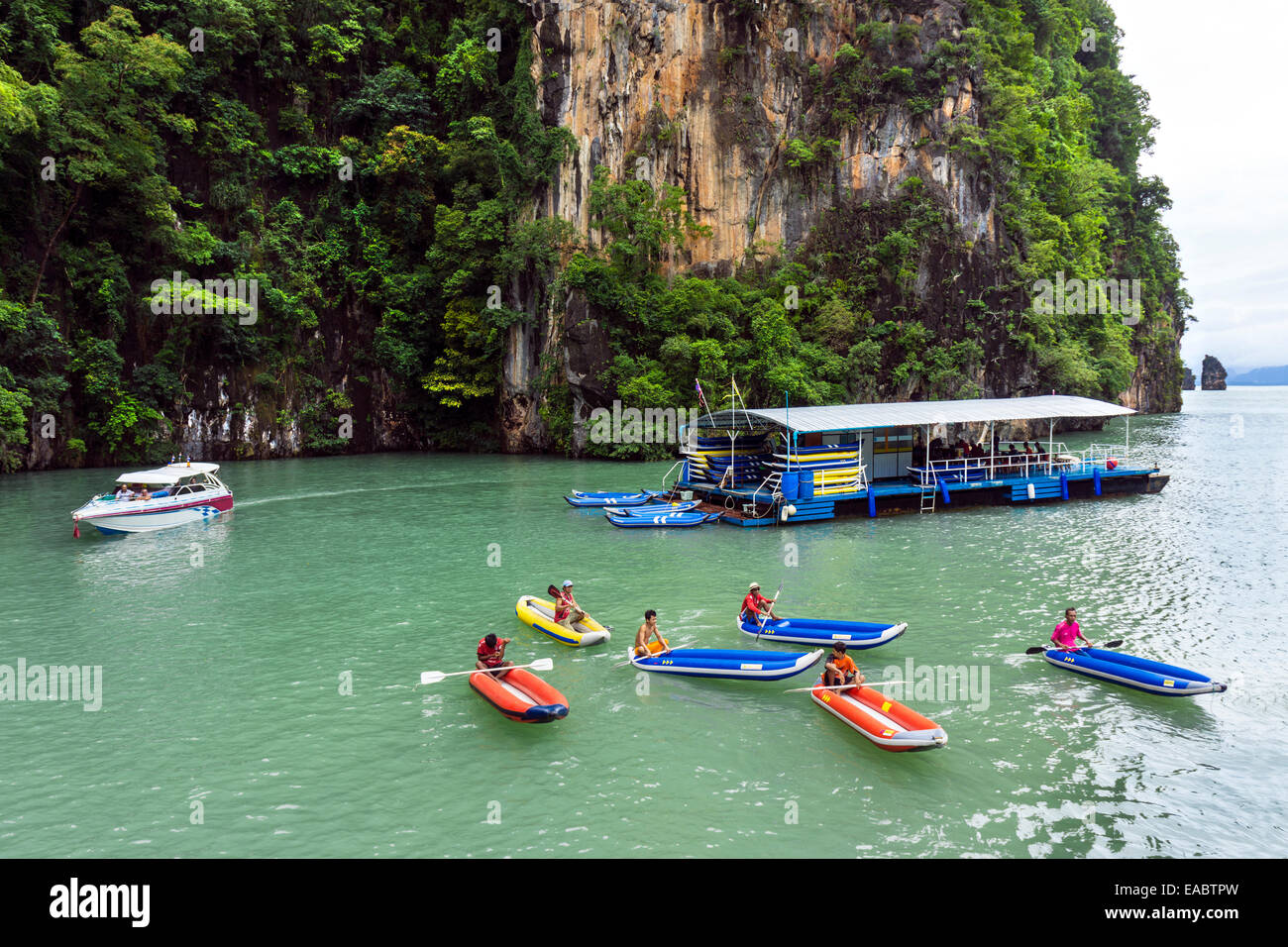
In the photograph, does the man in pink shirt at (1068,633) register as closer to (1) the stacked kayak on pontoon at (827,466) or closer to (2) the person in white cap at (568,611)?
(2) the person in white cap at (568,611)

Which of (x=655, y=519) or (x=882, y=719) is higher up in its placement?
(x=655, y=519)

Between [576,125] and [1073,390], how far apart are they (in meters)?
38.9

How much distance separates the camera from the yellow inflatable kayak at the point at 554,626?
1500 cm

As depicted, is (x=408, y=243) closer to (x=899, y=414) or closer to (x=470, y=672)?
(x=899, y=414)

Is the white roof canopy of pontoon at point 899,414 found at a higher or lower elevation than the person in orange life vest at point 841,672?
higher

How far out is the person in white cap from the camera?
1526 cm

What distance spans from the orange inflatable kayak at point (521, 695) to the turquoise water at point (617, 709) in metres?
0.32

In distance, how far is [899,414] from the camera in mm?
29328

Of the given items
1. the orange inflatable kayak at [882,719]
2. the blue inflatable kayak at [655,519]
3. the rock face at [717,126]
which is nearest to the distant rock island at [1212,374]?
the rock face at [717,126]

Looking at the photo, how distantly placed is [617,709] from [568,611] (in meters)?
3.44

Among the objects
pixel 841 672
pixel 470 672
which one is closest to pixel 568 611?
pixel 470 672

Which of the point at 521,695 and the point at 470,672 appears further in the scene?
the point at 470,672
